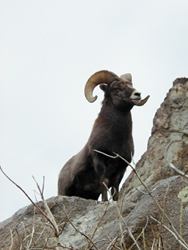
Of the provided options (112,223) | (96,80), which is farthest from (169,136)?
(112,223)

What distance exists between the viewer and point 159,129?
15.7 meters

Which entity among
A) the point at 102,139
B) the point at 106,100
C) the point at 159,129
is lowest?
the point at 159,129

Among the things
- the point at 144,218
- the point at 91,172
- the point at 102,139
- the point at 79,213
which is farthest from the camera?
the point at 91,172

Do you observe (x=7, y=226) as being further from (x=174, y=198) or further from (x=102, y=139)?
(x=174, y=198)

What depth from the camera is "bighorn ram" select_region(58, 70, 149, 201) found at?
7.55m

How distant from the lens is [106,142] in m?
7.54

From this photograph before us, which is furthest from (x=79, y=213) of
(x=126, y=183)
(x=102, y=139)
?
(x=126, y=183)

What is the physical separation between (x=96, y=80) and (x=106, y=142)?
139 cm

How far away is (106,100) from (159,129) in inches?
308

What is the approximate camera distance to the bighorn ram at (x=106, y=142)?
7.55 m

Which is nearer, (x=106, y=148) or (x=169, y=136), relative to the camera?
(x=106, y=148)

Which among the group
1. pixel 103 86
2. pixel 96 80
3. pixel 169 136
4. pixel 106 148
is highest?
pixel 96 80

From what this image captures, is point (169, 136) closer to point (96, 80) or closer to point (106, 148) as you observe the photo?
point (96, 80)

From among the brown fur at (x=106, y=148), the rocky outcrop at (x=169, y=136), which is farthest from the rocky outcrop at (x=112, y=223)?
the rocky outcrop at (x=169, y=136)
